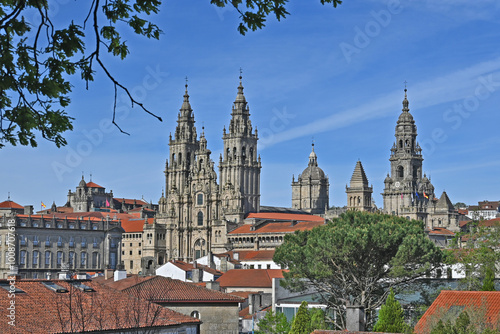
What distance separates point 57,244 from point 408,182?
239ft

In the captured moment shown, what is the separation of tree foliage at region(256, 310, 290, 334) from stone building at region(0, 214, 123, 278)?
6456 centimetres

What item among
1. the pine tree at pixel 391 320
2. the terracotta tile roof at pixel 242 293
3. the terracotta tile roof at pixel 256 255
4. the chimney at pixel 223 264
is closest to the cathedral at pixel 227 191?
the terracotta tile roof at pixel 256 255

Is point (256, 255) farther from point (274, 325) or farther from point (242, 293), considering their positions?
point (274, 325)

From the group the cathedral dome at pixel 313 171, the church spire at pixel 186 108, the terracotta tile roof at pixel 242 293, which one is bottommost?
the terracotta tile roof at pixel 242 293

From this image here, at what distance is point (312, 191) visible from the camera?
579 feet

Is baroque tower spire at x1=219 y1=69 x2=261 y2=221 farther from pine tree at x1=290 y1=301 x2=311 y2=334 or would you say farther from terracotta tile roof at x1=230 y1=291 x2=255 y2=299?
pine tree at x1=290 y1=301 x2=311 y2=334

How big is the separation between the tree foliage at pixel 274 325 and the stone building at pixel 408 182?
111 metres

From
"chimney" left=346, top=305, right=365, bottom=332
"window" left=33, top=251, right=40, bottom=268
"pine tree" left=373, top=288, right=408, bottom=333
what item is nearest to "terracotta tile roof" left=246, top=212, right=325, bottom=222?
"window" left=33, top=251, right=40, bottom=268

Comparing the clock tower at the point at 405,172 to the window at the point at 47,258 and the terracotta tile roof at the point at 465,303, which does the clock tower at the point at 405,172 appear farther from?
the terracotta tile roof at the point at 465,303

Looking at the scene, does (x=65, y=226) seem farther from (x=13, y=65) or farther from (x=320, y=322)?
(x=13, y=65)

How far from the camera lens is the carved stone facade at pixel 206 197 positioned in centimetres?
13362

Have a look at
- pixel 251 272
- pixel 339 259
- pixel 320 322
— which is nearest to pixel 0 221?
pixel 251 272

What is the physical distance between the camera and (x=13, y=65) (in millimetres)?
9508

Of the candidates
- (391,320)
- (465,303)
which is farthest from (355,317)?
(465,303)
